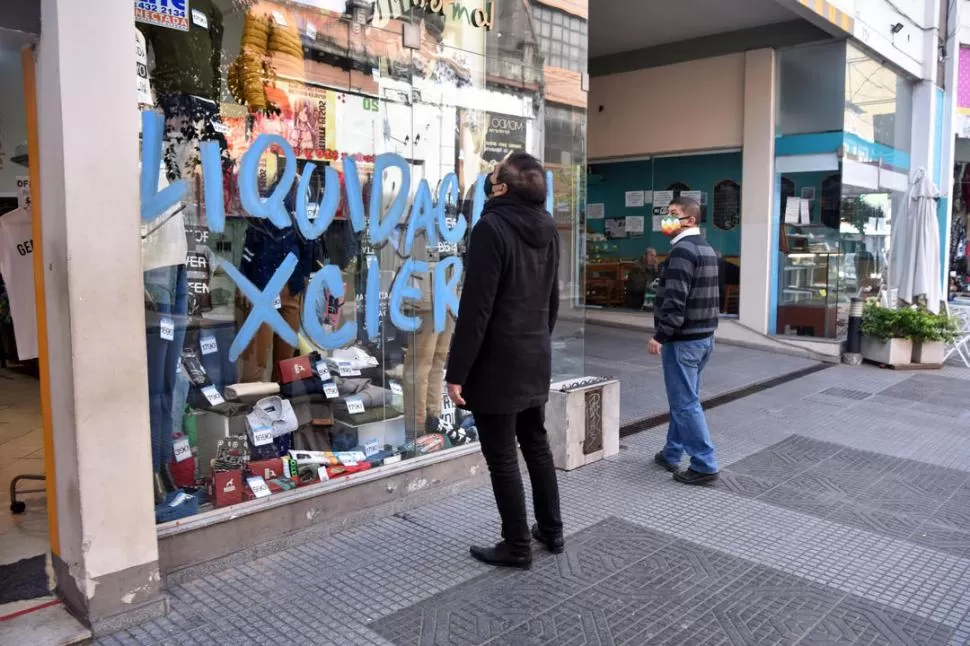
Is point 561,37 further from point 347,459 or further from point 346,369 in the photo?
point 347,459

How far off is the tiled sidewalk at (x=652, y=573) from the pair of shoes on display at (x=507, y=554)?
68 millimetres

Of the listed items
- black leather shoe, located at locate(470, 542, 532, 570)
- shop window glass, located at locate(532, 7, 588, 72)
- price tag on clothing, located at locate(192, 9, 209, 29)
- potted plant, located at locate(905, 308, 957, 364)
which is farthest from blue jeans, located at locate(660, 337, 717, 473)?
potted plant, located at locate(905, 308, 957, 364)

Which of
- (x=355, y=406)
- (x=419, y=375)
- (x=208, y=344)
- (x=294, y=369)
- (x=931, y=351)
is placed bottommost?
(x=931, y=351)

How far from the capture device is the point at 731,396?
8156mm

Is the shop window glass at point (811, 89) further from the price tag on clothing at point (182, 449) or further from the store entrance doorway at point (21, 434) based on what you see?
the price tag on clothing at point (182, 449)

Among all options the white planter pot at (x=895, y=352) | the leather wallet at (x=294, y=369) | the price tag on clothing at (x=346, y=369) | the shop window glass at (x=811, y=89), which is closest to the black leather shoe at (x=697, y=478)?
the price tag on clothing at (x=346, y=369)

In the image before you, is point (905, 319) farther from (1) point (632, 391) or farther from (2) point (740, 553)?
(2) point (740, 553)

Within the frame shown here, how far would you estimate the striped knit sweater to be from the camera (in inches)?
196

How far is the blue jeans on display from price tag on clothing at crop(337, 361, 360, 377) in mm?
1012

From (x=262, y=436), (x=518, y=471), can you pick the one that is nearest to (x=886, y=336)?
(x=518, y=471)

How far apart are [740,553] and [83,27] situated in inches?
153

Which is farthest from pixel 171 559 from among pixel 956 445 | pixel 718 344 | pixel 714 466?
pixel 718 344

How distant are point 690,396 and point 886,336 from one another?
6568mm

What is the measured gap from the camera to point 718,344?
11.9 m
